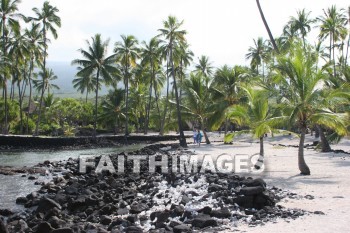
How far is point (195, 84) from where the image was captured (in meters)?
37.0

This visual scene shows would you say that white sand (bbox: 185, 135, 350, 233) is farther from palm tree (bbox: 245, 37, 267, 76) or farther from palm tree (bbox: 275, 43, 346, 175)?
palm tree (bbox: 245, 37, 267, 76)

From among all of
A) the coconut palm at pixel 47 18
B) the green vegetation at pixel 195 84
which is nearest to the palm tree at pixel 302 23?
the green vegetation at pixel 195 84

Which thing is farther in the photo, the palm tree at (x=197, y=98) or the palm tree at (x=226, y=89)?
the palm tree at (x=197, y=98)

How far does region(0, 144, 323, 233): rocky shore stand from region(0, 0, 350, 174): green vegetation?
163 inches

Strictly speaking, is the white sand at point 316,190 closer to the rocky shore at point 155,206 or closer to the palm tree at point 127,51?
the rocky shore at point 155,206

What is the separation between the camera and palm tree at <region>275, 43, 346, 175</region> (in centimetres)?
1479

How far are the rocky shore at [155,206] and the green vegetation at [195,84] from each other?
Answer: 414 centimetres

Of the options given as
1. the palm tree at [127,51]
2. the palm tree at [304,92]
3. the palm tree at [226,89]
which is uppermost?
the palm tree at [127,51]

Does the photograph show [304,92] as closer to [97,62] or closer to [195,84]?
[195,84]

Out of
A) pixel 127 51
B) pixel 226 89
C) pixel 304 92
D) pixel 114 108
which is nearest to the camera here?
pixel 304 92

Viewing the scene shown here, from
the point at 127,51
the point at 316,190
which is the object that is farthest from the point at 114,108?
the point at 316,190

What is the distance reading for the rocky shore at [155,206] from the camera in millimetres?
9484

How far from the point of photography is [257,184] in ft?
37.3

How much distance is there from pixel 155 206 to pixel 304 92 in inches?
296
